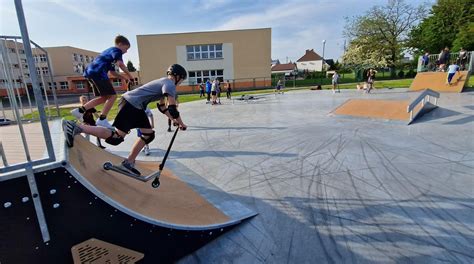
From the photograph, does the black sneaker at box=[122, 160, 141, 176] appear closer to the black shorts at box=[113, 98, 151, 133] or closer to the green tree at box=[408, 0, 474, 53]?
the black shorts at box=[113, 98, 151, 133]

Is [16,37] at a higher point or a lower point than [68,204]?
higher

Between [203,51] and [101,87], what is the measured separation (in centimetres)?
3380

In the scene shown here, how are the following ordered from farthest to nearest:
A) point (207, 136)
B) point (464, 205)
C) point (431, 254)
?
point (207, 136)
point (464, 205)
point (431, 254)

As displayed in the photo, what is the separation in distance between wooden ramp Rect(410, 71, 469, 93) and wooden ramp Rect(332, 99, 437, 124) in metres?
6.88

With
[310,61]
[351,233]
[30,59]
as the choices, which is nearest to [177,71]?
[30,59]

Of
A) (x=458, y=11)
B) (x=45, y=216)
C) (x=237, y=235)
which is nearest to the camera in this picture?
(x=45, y=216)

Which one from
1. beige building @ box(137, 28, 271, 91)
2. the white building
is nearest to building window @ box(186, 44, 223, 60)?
beige building @ box(137, 28, 271, 91)

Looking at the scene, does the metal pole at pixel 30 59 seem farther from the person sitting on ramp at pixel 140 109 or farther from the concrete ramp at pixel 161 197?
the person sitting on ramp at pixel 140 109

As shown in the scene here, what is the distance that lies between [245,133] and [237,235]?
5.39m

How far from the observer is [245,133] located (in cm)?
834

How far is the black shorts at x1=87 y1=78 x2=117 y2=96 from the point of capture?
414 centimetres

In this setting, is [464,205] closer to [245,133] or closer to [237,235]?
[237,235]

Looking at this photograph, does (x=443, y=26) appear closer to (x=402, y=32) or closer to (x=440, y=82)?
(x=402, y=32)

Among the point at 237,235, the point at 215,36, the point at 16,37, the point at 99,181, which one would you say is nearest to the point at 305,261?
the point at 237,235
